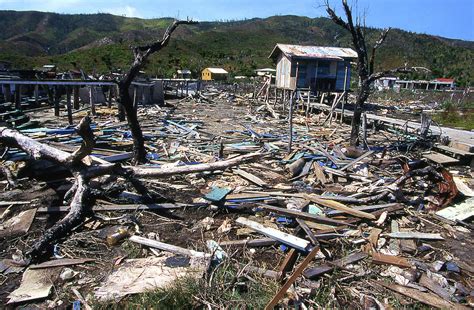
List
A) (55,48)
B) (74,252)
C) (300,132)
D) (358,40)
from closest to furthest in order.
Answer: (74,252), (358,40), (300,132), (55,48)

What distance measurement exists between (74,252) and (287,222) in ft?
12.1

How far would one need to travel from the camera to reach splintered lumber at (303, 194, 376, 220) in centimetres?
646

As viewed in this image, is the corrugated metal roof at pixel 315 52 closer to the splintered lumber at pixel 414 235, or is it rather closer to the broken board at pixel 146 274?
the splintered lumber at pixel 414 235

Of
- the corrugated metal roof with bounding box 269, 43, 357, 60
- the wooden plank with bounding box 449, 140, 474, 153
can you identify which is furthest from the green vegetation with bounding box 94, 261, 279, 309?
the corrugated metal roof with bounding box 269, 43, 357, 60

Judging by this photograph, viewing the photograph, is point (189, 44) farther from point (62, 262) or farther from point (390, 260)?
point (390, 260)

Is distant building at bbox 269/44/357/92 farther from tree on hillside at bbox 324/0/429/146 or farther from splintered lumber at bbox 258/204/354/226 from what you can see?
splintered lumber at bbox 258/204/354/226

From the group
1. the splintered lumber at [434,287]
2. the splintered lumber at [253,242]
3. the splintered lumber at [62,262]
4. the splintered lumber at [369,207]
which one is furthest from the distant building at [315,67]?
the splintered lumber at [62,262]

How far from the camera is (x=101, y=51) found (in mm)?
67812

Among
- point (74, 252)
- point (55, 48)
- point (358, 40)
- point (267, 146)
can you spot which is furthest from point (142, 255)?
point (55, 48)

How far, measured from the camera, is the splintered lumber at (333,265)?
4.80 metres

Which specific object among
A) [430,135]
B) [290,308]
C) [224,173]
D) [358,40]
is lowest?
[290,308]

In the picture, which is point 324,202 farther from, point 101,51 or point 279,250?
point 101,51

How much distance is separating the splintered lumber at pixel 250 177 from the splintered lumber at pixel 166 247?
3351 mm

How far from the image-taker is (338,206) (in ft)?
22.1
